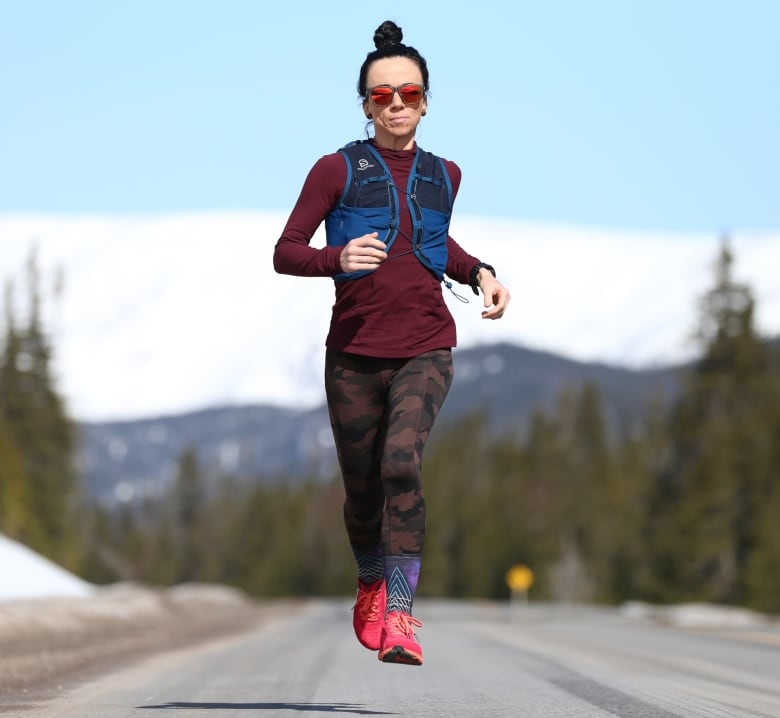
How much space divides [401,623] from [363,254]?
158 cm

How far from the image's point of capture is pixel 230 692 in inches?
345

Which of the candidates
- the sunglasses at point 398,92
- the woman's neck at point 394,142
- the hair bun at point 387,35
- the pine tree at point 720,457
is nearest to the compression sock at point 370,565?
the woman's neck at point 394,142

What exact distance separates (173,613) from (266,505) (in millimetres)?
138166

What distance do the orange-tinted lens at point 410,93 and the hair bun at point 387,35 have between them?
31cm

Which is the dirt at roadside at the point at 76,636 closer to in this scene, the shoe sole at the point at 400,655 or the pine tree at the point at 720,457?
the shoe sole at the point at 400,655

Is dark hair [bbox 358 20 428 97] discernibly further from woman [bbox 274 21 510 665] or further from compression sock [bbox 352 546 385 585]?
compression sock [bbox 352 546 385 585]

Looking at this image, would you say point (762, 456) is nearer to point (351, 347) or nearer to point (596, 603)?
point (596, 603)

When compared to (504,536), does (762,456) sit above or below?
above

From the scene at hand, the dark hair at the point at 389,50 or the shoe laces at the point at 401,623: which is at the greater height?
the dark hair at the point at 389,50

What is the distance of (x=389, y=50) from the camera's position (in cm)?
748

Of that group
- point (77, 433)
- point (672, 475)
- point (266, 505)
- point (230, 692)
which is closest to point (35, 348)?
point (77, 433)

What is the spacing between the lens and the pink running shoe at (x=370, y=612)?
7.82 metres

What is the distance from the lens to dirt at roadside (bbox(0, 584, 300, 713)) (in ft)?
34.7

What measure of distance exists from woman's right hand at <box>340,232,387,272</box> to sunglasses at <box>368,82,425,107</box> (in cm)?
76
